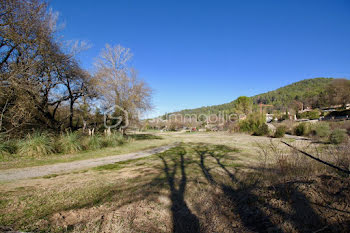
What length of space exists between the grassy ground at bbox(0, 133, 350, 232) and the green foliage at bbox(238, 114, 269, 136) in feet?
52.3

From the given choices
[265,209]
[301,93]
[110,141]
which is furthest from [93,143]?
[301,93]

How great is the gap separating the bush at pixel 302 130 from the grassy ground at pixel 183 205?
14.8m

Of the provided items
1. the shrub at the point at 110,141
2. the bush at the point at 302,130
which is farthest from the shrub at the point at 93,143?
the bush at the point at 302,130

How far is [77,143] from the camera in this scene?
838cm

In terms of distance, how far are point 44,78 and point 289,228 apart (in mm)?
12542

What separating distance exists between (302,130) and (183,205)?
1733cm

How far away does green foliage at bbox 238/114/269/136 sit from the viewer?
58.0ft

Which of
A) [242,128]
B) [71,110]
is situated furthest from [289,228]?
[242,128]

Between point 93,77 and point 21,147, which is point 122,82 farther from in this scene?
point 21,147

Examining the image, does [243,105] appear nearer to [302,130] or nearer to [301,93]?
[302,130]

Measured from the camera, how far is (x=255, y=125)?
19609 millimetres

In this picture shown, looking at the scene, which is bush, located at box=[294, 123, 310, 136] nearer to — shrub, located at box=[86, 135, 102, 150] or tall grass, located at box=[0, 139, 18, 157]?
shrub, located at box=[86, 135, 102, 150]

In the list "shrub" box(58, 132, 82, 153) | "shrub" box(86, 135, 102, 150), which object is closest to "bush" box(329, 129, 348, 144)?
"shrub" box(86, 135, 102, 150)

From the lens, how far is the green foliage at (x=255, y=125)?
17.7m
